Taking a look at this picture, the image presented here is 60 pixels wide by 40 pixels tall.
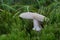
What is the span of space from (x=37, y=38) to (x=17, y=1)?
2.18 ft

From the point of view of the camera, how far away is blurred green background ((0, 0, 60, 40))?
55.5 inches

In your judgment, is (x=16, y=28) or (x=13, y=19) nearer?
(x=16, y=28)

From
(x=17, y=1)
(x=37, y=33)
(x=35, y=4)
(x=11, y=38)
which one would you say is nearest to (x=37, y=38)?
(x=37, y=33)

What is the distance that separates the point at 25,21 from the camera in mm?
1594

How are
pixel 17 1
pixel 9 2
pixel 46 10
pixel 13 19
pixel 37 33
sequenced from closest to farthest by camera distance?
→ 1. pixel 37 33
2. pixel 13 19
3. pixel 46 10
4. pixel 9 2
5. pixel 17 1

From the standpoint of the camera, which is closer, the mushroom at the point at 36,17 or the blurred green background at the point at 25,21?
the blurred green background at the point at 25,21

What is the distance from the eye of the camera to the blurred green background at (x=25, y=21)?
55.5 inches

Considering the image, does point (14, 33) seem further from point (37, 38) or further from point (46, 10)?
point (46, 10)

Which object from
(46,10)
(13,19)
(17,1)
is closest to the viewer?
(13,19)

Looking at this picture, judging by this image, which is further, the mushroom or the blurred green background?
the mushroom

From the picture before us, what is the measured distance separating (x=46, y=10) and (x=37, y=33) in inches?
12.7

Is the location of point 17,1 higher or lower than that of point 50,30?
higher

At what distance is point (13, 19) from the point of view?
1.61m

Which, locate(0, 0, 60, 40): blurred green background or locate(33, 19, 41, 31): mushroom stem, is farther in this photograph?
locate(33, 19, 41, 31): mushroom stem
